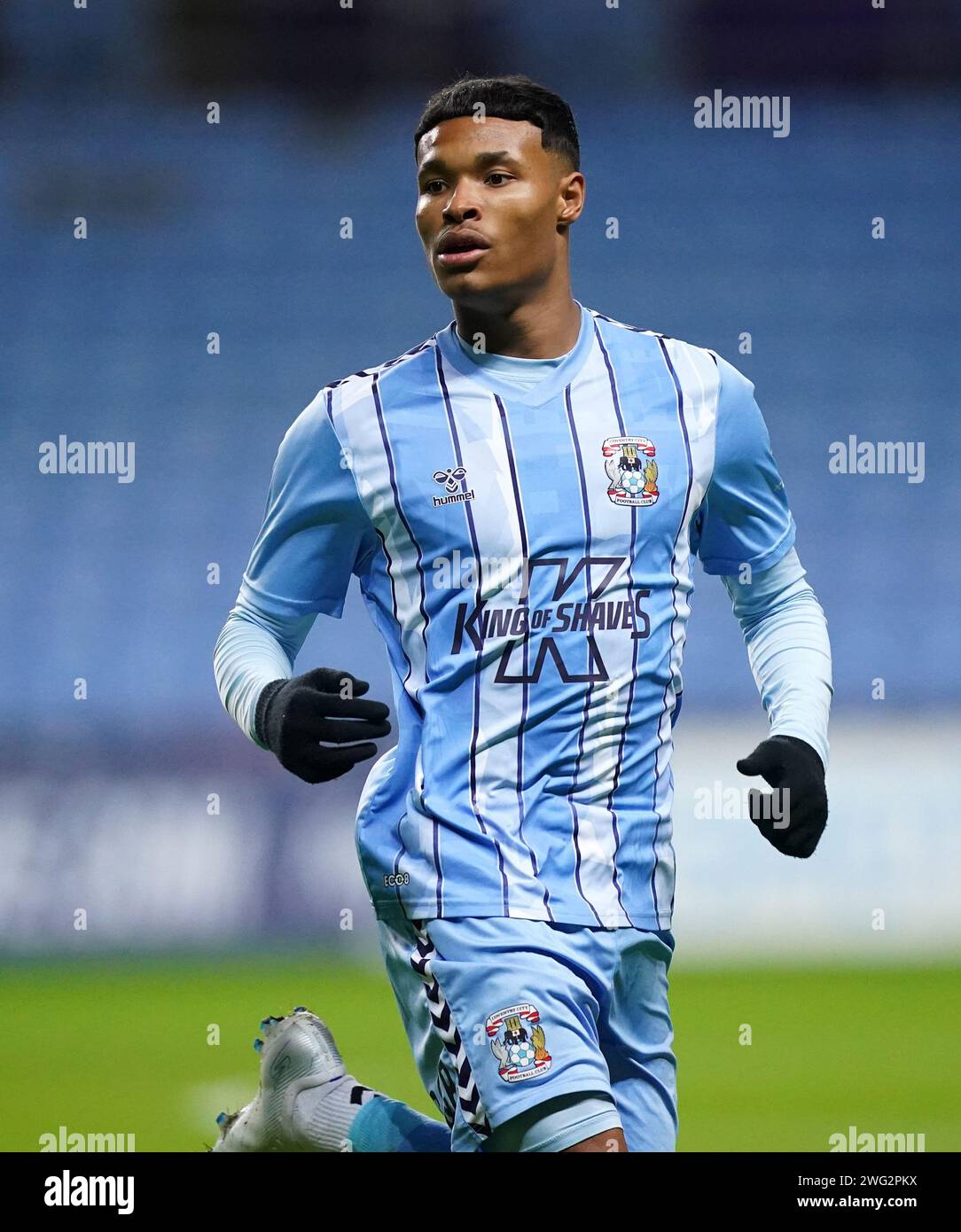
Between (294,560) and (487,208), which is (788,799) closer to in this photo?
(294,560)

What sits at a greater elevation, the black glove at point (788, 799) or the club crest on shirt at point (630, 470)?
the club crest on shirt at point (630, 470)

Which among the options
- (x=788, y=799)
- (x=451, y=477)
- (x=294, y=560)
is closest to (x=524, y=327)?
(x=451, y=477)

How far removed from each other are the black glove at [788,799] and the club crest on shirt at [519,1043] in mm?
465

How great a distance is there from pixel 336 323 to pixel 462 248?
6.64 feet

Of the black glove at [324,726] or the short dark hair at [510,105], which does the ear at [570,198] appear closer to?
the short dark hair at [510,105]

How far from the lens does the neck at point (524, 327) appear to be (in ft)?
8.63

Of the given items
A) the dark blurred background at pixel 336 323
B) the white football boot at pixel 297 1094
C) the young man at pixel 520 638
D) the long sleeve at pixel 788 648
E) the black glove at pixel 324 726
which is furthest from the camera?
the dark blurred background at pixel 336 323

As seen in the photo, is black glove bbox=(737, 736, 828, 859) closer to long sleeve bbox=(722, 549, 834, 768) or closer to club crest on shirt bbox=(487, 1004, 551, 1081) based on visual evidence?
long sleeve bbox=(722, 549, 834, 768)

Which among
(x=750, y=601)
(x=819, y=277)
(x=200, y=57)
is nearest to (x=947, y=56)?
(x=819, y=277)

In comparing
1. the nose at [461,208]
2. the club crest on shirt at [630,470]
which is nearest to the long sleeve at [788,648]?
the club crest on shirt at [630,470]

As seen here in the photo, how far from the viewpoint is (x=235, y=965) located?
371cm

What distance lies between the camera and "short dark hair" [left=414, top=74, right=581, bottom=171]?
262 cm

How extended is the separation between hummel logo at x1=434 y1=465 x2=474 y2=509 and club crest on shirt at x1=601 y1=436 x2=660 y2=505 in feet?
0.67
